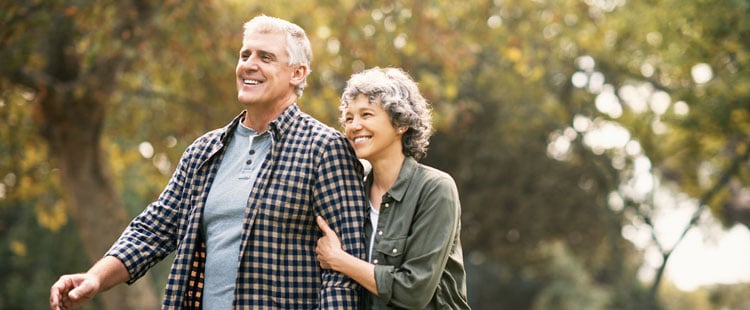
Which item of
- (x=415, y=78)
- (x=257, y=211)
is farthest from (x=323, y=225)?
(x=415, y=78)

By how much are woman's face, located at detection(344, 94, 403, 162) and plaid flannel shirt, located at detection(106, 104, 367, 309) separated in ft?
0.18

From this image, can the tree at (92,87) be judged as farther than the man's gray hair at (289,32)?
Yes

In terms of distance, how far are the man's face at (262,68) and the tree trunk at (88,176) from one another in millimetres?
8404

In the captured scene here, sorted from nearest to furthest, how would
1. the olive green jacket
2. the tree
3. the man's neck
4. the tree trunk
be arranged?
1. the olive green jacket
2. the man's neck
3. the tree
4. the tree trunk

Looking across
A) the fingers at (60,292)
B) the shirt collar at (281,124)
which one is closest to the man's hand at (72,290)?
the fingers at (60,292)

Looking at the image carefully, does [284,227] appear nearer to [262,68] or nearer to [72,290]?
[262,68]

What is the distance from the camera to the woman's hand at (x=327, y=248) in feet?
10.8

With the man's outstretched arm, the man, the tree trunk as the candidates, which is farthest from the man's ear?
the tree trunk

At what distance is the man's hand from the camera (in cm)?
332

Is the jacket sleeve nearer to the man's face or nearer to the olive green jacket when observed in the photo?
the man's face

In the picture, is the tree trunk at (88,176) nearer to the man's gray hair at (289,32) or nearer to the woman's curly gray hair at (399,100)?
the man's gray hair at (289,32)

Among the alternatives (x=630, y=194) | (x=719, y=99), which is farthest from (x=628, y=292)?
(x=719, y=99)

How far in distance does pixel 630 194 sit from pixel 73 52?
9409 mm

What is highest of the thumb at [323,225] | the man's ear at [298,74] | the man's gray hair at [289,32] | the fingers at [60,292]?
the man's gray hair at [289,32]
